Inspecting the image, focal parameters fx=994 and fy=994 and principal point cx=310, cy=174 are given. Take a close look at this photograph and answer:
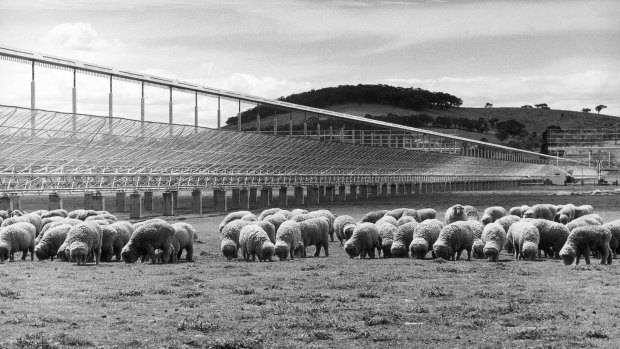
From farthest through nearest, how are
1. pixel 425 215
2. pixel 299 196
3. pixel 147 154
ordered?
pixel 299 196 < pixel 147 154 < pixel 425 215

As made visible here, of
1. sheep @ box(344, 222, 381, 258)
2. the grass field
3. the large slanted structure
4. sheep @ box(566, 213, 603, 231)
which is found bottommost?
the grass field

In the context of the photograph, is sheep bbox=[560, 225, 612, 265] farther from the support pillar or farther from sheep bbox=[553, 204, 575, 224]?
the support pillar

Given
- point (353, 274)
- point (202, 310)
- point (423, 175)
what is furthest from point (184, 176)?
point (423, 175)

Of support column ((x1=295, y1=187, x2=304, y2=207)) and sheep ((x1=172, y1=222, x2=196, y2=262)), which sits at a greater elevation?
support column ((x1=295, y1=187, x2=304, y2=207))

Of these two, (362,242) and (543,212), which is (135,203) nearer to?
(543,212)

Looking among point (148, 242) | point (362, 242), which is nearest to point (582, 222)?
point (362, 242)

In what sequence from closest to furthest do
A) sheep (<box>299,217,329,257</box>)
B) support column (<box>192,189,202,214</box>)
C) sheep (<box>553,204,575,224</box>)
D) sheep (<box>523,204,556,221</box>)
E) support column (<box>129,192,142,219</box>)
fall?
sheep (<box>299,217,329,257</box>)
sheep (<box>553,204,575,224</box>)
sheep (<box>523,204,556,221</box>)
support column (<box>129,192,142,219</box>)
support column (<box>192,189,202,214</box>)

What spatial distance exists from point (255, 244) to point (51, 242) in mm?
6570

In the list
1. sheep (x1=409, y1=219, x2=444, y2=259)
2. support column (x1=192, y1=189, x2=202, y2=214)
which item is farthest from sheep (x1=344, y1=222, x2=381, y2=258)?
support column (x1=192, y1=189, x2=202, y2=214)

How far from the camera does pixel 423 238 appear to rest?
105ft

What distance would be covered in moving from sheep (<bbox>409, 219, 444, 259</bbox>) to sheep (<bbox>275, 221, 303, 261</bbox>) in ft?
12.3

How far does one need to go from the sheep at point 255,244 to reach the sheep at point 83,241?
4.48m

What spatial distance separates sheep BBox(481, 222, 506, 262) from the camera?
30.9 meters

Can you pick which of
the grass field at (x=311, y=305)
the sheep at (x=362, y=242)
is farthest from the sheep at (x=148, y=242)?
the sheep at (x=362, y=242)
